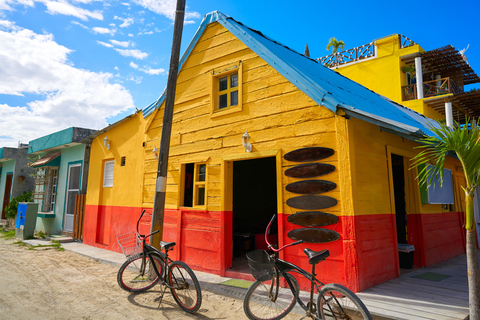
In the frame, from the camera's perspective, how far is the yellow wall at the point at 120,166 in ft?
29.9

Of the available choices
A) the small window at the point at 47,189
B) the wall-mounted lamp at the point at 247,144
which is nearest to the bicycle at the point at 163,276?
the wall-mounted lamp at the point at 247,144

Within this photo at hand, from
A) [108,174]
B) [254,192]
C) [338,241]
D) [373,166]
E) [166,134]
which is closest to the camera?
[338,241]

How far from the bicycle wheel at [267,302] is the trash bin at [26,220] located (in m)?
11.3

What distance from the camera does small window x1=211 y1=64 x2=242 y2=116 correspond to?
6.86 meters

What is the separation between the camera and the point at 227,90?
7219mm

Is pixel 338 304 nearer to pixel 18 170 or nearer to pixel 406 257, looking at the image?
pixel 406 257

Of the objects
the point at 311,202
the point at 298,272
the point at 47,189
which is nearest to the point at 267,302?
the point at 298,272

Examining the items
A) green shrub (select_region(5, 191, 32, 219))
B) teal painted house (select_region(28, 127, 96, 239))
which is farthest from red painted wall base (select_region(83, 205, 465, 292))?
green shrub (select_region(5, 191, 32, 219))

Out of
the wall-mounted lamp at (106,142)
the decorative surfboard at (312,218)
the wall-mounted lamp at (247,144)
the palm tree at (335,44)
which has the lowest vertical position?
the decorative surfboard at (312,218)

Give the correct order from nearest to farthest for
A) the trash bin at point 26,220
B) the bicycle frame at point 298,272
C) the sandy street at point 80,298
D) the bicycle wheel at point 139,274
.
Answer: the bicycle frame at point 298,272 < the sandy street at point 80,298 < the bicycle wheel at point 139,274 < the trash bin at point 26,220

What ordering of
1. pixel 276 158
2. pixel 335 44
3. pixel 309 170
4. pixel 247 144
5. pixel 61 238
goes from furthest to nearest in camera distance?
pixel 335 44 → pixel 61 238 → pixel 247 144 → pixel 276 158 → pixel 309 170

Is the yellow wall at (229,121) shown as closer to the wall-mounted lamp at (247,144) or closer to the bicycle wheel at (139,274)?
the wall-mounted lamp at (247,144)

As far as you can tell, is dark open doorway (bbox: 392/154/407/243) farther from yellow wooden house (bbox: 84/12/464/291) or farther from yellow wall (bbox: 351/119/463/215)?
yellow wall (bbox: 351/119/463/215)

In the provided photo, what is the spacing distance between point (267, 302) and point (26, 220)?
1152cm
